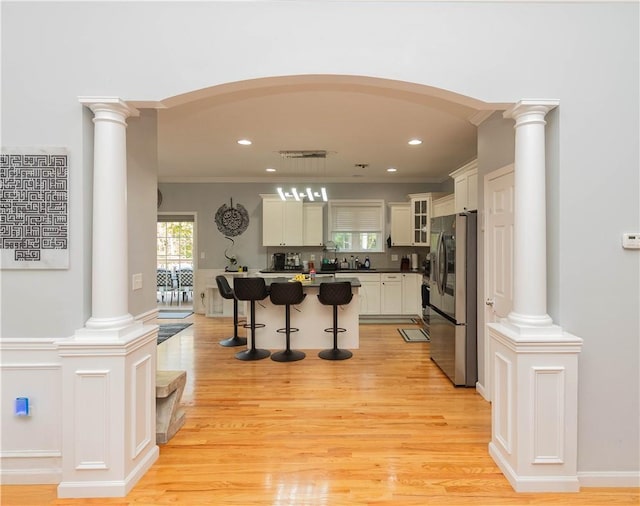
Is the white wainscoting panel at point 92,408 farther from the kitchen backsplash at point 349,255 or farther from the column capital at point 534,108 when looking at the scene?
the kitchen backsplash at point 349,255

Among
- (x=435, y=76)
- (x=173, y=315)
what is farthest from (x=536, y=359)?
(x=173, y=315)

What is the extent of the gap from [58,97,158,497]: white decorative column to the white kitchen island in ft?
9.05

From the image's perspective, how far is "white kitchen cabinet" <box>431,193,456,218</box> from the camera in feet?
18.4

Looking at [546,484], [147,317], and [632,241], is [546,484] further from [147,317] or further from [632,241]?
[147,317]

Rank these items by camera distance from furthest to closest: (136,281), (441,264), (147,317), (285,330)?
(285,330) → (441,264) → (147,317) → (136,281)

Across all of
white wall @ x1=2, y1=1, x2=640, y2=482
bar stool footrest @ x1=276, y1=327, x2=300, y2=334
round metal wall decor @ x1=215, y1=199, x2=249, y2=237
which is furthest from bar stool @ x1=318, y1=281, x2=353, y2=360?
round metal wall decor @ x1=215, y1=199, x2=249, y2=237

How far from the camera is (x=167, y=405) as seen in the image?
8.70 ft

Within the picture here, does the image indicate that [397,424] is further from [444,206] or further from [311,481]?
[444,206]

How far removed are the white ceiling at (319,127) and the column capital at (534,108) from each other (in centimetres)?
14

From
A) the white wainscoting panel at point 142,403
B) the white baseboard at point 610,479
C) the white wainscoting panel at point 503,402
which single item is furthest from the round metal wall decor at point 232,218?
the white baseboard at point 610,479

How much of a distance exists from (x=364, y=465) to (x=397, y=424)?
2.05ft

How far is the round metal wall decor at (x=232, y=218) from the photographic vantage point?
7.35m

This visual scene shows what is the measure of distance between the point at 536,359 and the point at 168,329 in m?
5.55

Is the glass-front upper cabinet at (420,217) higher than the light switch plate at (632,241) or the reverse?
higher
